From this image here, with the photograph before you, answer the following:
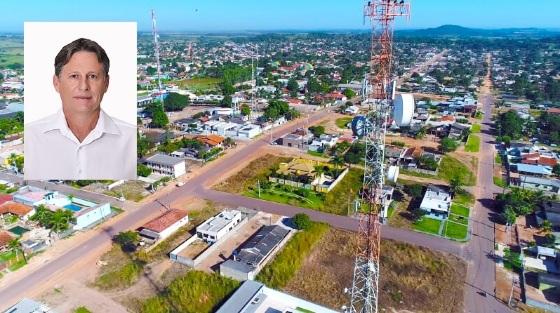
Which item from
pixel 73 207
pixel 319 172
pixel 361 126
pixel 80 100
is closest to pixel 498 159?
pixel 319 172

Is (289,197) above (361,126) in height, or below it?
below

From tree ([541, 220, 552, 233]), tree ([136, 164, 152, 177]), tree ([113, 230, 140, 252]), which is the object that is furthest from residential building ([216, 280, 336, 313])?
tree ([136, 164, 152, 177])

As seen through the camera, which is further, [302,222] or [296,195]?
[296,195]

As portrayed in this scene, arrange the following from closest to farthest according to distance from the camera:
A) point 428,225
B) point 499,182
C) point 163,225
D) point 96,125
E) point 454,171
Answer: point 96,125 < point 163,225 < point 428,225 < point 499,182 < point 454,171

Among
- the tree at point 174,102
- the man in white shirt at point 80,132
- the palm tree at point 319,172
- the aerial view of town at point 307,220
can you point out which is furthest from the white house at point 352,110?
the man in white shirt at point 80,132

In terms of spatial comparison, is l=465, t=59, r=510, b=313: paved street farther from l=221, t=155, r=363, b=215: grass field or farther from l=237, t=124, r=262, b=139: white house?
l=237, t=124, r=262, b=139: white house

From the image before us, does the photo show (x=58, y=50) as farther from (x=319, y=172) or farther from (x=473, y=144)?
(x=473, y=144)
